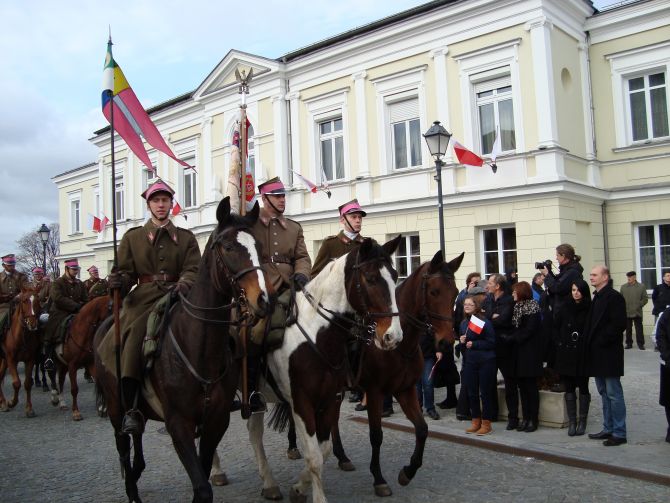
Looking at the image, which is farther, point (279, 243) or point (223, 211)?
point (279, 243)

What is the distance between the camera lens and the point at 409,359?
244 inches

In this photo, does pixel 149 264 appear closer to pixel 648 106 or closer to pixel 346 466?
pixel 346 466

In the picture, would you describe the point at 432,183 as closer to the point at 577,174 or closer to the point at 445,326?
the point at 577,174

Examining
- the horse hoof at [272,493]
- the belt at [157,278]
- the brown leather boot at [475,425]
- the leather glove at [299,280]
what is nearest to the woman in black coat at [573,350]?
the brown leather boot at [475,425]

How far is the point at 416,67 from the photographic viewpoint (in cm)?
1906

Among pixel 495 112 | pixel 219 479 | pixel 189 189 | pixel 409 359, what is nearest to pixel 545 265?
pixel 409 359

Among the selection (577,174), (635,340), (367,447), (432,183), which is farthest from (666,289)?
(367,447)

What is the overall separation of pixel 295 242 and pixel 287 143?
17.0 meters

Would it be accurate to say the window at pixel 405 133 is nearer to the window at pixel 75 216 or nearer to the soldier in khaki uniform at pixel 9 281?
the soldier in khaki uniform at pixel 9 281

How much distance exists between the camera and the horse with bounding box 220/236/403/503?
16.2 feet

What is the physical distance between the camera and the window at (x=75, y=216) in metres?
36.8

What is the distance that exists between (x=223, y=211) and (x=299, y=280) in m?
1.73

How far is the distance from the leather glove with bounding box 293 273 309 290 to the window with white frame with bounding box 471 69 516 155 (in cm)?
1281

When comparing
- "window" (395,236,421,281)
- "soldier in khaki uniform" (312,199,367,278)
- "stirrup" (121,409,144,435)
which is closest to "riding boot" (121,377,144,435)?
"stirrup" (121,409,144,435)
